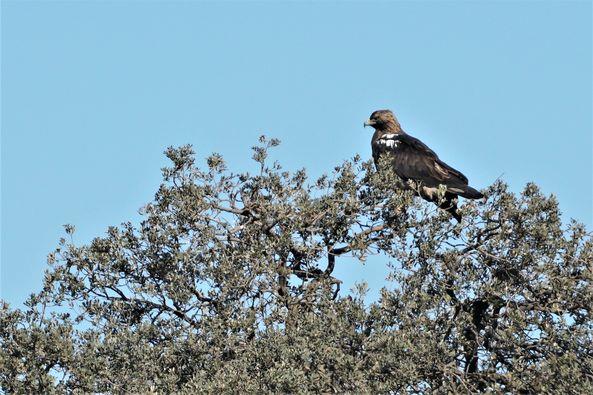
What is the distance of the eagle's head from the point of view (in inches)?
815

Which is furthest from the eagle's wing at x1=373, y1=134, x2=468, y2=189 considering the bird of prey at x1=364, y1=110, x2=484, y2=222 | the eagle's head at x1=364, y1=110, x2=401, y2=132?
the eagle's head at x1=364, y1=110, x2=401, y2=132

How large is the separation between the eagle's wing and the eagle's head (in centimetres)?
137

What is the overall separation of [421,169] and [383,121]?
3081 mm

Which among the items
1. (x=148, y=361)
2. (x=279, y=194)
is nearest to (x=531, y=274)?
(x=279, y=194)

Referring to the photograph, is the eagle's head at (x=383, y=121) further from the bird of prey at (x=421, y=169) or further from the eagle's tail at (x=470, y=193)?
the eagle's tail at (x=470, y=193)

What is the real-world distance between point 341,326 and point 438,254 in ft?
6.56

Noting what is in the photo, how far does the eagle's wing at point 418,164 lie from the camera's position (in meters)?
→ 17.4

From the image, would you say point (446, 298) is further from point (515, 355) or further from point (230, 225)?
point (230, 225)

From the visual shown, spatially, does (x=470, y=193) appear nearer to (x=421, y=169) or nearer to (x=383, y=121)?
(x=421, y=169)

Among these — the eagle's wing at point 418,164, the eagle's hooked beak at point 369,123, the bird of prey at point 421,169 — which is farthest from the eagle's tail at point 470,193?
the eagle's hooked beak at point 369,123

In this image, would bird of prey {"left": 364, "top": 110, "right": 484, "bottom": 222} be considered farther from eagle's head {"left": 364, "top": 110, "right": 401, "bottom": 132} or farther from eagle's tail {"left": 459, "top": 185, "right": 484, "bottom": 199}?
eagle's head {"left": 364, "top": 110, "right": 401, "bottom": 132}

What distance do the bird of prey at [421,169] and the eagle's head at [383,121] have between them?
0.34m

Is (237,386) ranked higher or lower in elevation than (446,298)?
lower

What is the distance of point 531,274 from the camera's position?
44.0 ft
